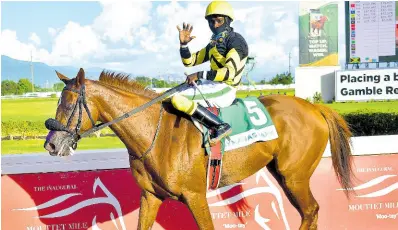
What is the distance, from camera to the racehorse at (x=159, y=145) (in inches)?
132

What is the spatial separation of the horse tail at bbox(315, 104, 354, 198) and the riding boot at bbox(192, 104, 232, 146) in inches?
50.9

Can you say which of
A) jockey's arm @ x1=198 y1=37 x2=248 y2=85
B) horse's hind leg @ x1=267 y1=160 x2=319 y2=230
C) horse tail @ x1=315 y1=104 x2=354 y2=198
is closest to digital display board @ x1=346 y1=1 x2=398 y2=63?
horse tail @ x1=315 y1=104 x2=354 y2=198

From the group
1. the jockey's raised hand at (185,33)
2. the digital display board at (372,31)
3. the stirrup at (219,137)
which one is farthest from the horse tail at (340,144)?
the digital display board at (372,31)

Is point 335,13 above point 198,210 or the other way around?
above

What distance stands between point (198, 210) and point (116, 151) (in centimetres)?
159

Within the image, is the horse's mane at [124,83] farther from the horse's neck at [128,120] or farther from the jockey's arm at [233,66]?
the jockey's arm at [233,66]

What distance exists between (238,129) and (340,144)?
1200 mm

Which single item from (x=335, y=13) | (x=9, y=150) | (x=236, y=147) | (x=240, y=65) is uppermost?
(x=335, y=13)

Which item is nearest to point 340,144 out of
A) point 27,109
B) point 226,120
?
point 226,120

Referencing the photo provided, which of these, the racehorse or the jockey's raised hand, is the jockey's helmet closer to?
the jockey's raised hand

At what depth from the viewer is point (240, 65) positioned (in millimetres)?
3719

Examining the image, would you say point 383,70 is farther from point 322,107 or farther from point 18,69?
point 322,107

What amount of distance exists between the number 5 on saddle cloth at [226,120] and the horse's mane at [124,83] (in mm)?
283

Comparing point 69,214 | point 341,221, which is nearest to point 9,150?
point 69,214
